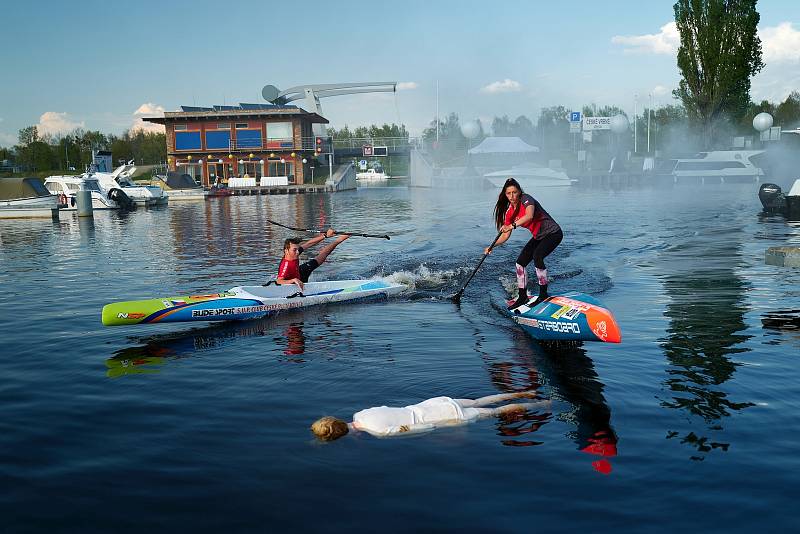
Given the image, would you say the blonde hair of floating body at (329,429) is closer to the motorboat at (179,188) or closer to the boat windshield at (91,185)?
the boat windshield at (91,185)

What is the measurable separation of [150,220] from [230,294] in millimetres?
28786

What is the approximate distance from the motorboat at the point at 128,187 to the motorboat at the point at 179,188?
4568 millimetres

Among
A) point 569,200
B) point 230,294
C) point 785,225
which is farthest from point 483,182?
point 230,294

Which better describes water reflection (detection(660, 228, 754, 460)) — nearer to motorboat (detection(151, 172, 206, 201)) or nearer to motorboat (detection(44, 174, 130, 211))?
motorboat (detection(44, 174, 130, 211))

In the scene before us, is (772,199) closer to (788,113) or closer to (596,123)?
(596,123)

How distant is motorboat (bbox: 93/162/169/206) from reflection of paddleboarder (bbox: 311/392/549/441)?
4743 centimetres

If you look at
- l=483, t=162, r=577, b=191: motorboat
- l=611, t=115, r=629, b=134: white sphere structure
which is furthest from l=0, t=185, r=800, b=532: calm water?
l=611, t=115, r=629, b=134: white sphere structure

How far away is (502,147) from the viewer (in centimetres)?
7731

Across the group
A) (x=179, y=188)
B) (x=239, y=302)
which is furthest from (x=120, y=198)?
(x=239, y=302)

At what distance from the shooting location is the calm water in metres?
5.55

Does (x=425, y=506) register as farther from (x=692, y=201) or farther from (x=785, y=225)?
Answer: (x=692, y=201)

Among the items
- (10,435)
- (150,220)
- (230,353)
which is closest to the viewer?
(10,435)

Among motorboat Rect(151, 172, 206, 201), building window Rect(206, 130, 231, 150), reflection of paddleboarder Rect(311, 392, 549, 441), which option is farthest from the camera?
building window Rect(206, 130, 231, 150)

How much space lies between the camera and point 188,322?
42.0 feet
